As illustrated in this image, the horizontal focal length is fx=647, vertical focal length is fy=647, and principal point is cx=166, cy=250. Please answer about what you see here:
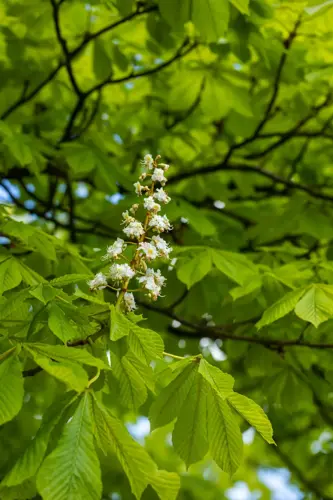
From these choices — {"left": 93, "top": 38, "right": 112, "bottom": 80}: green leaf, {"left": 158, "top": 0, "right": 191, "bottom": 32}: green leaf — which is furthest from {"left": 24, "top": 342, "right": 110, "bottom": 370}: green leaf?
{"left": 93, "top": 38, "right": 112, "bottom": 80}: green leaf

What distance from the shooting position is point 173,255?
2.42 meters

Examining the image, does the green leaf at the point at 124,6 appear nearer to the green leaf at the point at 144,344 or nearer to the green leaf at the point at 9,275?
the green leaf at the point at 9,275

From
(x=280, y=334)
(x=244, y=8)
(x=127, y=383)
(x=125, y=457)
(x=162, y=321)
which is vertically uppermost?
(x=244, y=8)

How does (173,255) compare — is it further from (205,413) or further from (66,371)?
(66,371)

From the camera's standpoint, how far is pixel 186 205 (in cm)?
284

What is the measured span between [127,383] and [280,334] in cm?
102

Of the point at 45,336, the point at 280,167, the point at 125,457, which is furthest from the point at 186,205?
the point at 280,167

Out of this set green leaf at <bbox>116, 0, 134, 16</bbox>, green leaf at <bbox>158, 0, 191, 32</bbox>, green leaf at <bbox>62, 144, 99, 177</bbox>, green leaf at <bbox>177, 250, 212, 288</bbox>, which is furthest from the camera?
green leaf at <bbox>62, 144, 99, 177</bbox>

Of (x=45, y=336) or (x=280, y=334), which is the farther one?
(x=280, y=334)

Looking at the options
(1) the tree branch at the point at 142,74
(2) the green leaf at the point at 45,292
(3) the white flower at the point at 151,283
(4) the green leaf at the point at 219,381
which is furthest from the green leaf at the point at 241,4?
(4) the green leaf at the point at 219,381

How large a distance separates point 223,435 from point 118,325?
36cm

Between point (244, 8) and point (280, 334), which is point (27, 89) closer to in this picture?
point (244, 8)

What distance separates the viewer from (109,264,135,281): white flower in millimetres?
1562

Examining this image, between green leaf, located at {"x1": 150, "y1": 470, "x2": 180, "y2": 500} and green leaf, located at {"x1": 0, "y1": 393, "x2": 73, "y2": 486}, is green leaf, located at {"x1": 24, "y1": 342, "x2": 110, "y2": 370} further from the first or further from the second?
green leaf, located at {"x1": 150, "y1": 470, "x2": 180, "y2": 500}
